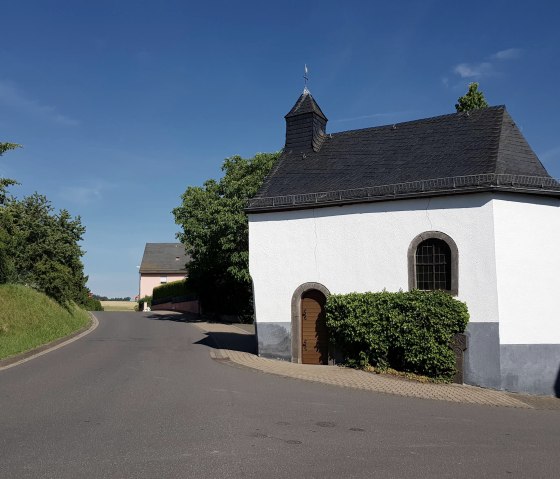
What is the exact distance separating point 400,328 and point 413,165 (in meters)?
4.94

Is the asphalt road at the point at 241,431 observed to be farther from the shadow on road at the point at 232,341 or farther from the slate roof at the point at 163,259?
the slate roof at the point at 163,259

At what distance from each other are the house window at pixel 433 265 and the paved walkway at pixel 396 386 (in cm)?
267

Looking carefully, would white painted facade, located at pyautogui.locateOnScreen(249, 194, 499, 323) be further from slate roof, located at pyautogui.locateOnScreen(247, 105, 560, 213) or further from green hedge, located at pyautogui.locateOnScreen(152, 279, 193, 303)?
green hedge, located at pyautogui.locateOnScreen(152, 279, 193, 303)

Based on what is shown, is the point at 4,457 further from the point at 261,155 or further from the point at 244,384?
the point at 261,155

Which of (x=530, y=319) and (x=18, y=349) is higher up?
(x=530, y=319)

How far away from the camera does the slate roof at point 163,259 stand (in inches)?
2874

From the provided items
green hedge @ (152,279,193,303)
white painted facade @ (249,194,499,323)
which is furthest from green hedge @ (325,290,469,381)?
green hedge @ (152,279,193,303)

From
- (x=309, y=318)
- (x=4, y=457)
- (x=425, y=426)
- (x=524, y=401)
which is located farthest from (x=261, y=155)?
(x=4, y=457)

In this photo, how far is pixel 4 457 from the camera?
590 centimetres

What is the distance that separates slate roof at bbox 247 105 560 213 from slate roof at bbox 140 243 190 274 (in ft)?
180

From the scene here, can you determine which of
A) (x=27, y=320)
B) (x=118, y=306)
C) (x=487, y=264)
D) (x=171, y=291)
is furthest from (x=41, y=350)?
(x=118, y=306)

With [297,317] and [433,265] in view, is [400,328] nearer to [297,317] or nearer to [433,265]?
[433,265]

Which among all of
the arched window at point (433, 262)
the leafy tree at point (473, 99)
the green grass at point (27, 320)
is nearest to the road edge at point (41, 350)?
the green grass at point (27, 320)

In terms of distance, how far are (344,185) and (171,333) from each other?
1241 cm
